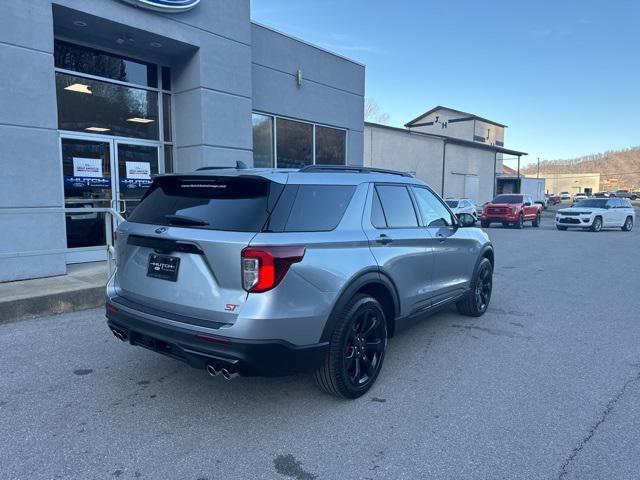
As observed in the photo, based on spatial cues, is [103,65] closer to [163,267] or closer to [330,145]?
[330,145]

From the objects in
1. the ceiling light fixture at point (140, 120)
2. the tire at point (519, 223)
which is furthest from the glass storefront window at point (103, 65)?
the tire at point (519, 223)

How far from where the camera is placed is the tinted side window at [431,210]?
5.05 meters

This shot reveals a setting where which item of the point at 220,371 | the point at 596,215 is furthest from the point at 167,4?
the point at 596,215

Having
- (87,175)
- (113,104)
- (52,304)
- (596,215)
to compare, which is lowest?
(52,304)

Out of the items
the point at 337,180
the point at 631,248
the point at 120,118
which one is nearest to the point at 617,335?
the point at 337,180

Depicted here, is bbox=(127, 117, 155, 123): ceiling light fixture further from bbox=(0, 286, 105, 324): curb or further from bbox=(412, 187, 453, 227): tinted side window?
bbox=(412, 187, 453, 227): tinted side window

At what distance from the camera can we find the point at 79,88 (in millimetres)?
8766

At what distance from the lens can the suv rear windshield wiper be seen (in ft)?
10.9

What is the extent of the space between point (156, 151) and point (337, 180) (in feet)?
24.0

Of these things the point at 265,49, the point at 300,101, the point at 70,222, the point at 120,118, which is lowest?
the point at 70,222

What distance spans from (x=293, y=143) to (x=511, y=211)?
53.7ft

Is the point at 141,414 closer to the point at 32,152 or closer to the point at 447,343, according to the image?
the point at 447,343

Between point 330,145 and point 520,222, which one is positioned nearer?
point 330,145

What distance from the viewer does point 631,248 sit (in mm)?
15453
